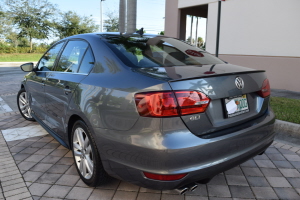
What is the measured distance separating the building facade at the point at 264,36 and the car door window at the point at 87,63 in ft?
22.4

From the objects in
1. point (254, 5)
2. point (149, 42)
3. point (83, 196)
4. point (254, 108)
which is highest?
point (254, 5)

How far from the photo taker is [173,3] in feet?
35.8

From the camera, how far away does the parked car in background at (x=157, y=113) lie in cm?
190

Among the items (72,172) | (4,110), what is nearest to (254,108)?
(72,172)

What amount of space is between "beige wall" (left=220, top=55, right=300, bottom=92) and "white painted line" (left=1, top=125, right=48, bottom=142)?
6.85m

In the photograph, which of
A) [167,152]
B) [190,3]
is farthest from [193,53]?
[190,3]

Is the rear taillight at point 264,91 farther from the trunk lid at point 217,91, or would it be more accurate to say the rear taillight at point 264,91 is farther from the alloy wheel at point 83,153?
the alloy wheel at point 83,153

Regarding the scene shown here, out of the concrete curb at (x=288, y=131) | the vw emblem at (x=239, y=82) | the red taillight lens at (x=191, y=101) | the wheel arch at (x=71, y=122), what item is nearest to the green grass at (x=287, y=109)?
the concrete curb at (x=288, y=131)

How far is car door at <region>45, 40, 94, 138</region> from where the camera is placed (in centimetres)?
282

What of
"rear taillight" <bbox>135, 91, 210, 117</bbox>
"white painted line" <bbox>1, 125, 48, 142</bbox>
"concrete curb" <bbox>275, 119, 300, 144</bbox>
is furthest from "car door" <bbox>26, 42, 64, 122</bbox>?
"concrete curb" <bbox>275, 119, 300, 144</bbox>

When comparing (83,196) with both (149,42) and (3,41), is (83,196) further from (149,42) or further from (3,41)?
(3,41)

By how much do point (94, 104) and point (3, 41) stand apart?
129 ft

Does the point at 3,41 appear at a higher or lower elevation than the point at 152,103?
higher

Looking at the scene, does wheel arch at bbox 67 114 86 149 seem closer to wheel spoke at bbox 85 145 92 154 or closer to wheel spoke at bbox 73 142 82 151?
wheel spoke at bbox 73 142 82 151
